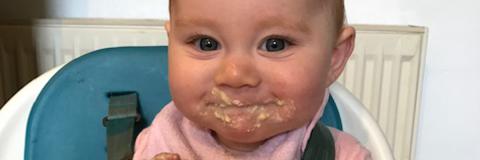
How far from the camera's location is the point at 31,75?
1.13 metres

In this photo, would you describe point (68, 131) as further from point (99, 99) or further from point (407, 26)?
point (407, 26)

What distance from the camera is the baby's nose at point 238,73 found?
21.9 inches

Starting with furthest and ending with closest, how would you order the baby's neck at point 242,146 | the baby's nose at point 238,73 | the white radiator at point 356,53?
1. the white radiator at point 356,53
2. the baby's neck at point 242,146
3. the baby's nose at point 238,73

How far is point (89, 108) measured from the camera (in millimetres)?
776

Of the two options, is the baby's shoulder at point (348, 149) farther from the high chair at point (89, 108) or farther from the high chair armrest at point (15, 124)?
the high chair armrest at point (15, 124)

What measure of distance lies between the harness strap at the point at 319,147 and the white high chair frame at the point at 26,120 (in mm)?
96

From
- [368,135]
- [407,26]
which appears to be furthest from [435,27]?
[368,135]

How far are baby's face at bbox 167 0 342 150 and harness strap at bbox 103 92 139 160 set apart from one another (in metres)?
0.14

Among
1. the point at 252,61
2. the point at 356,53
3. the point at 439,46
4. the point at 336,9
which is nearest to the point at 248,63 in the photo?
the point at 252,61

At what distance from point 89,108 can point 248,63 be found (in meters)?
0.28

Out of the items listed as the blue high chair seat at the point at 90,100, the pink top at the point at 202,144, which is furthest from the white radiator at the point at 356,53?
the pink top at the point at 202,144

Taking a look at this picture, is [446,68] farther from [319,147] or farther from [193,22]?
[193,22]

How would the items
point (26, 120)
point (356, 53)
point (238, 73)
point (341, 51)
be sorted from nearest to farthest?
point (238, 73)
point (341, 51)
point (26, 120)
point (356, 53)

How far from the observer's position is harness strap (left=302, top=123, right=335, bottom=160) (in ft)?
2.22
